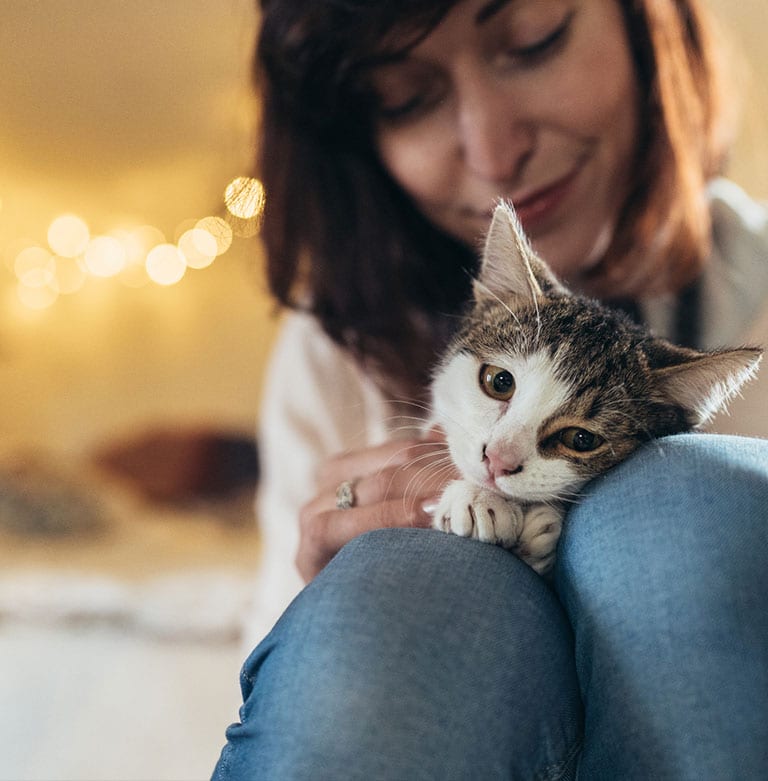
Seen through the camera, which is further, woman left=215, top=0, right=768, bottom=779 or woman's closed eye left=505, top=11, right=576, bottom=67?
woman's closed eye left=505, top=11, right=576, bottom=67

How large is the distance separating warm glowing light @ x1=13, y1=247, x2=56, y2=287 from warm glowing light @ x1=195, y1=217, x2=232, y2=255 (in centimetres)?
28

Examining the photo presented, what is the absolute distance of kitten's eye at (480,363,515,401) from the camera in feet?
2.37

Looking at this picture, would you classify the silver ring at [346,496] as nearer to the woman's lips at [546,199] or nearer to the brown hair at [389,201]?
the brown hair at [389,201]

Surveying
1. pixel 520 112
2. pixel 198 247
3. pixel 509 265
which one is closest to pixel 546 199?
pixel 520 112

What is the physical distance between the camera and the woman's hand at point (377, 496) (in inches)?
29.0

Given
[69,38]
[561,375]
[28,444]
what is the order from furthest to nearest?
[28,444] → [69,38] → [561,375]

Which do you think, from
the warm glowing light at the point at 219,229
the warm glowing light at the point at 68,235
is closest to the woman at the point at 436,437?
the warm glowing light at the point at 219,229

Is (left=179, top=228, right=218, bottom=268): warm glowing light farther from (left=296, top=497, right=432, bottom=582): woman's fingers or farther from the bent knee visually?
the bent knee

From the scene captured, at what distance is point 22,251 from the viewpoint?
1.09 meters

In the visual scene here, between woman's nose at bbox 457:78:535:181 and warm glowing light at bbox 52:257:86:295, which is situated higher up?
woman's nose at bbox 457:78:535:181

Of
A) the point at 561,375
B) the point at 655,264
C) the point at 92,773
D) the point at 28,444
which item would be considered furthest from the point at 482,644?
the point at 28,444

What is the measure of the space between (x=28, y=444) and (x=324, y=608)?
169cm

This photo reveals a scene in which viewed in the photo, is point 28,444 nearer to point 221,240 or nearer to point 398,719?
point 221,240

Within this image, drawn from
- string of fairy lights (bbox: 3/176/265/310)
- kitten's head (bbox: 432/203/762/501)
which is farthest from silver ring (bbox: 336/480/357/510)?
string of fairy lights (bbox: 3/176/265/310)
